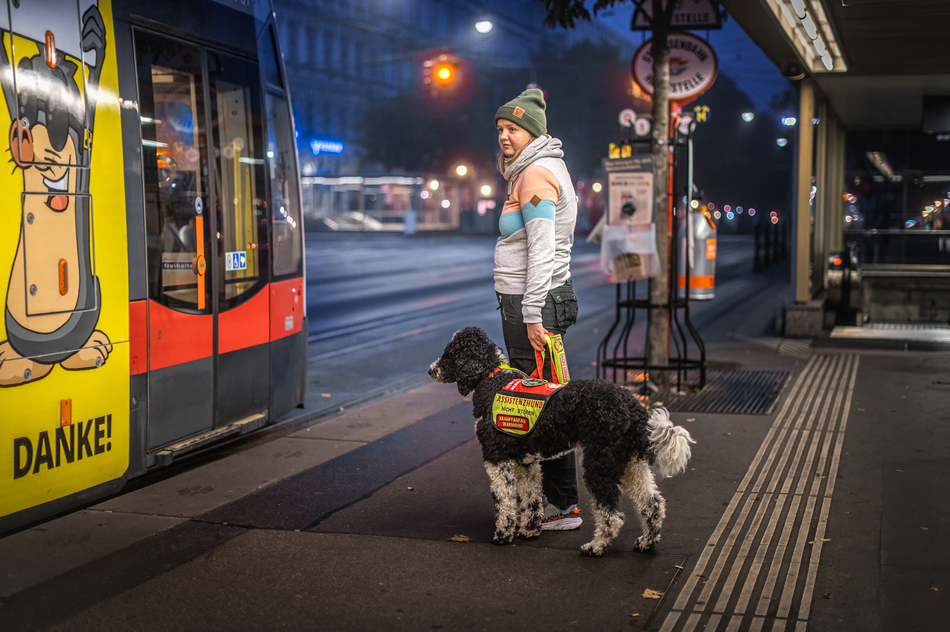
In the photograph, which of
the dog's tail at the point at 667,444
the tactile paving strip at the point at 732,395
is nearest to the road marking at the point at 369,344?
the tactile paving strip at the point at 732,395

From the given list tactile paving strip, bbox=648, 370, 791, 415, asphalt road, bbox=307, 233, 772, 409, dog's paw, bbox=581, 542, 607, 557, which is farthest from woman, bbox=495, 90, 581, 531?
asphalt road, bbox=307, 233, 772, 409

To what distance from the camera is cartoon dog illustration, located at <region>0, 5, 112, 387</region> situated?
454 cm

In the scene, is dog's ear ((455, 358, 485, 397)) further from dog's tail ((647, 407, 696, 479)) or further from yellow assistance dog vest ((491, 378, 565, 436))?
dog's tail ((647, 407, 696, 479))

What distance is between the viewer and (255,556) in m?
4.51

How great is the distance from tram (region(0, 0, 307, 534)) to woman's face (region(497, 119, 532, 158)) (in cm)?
223

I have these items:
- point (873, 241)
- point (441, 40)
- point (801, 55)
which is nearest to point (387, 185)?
point (441, 40)

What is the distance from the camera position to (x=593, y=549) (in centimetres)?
442

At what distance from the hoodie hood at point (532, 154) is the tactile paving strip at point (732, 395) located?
385 cm

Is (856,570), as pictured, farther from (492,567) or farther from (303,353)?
(303,353)

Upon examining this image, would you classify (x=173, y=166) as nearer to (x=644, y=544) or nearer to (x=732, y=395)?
(x=644, y=544)

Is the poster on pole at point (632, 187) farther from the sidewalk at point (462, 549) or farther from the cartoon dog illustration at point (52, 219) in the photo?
the cartoon dog illustration at point (52, 219)

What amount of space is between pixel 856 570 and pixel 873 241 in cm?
1369

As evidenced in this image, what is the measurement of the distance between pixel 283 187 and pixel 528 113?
305 centimetres

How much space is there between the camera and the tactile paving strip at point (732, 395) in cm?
803
